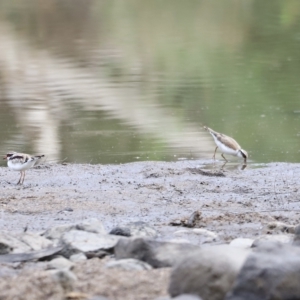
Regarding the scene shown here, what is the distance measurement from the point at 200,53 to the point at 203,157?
1184 centimetres

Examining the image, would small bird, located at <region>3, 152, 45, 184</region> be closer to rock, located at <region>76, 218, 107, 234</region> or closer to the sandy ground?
the sandy ground

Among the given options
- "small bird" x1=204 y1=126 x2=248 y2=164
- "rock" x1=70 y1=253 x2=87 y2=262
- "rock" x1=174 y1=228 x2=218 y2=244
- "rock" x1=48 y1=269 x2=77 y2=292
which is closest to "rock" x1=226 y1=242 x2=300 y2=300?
"rock" x1=48 y1=269 x2=77 y2=292

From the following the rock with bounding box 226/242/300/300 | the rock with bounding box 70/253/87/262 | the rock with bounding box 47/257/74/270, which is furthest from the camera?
the rock with bounding box 70/253/87/262

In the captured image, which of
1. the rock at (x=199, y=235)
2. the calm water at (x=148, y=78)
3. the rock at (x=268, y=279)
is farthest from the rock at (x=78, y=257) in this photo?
the calm water at (x=148, y=78)

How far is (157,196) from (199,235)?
76.1 inches

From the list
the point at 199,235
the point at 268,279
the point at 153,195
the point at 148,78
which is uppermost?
the point at 268,279

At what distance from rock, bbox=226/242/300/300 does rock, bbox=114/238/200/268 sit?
1281 mm

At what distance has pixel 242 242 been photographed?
7332 mm

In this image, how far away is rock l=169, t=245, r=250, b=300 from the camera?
5.07 meters

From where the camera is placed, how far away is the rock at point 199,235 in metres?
7.77

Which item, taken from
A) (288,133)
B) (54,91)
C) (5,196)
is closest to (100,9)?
(54,91)

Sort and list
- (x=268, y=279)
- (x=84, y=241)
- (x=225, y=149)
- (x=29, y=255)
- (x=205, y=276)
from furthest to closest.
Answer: (x=225, y=149)
(x=84, y=241)
(x=29, y=255)
(x=205, y=276)
(x=268, y=279)

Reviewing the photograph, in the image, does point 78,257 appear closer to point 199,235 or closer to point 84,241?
point 84,241

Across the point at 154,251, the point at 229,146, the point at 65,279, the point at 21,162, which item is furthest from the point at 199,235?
the point at 229,146
